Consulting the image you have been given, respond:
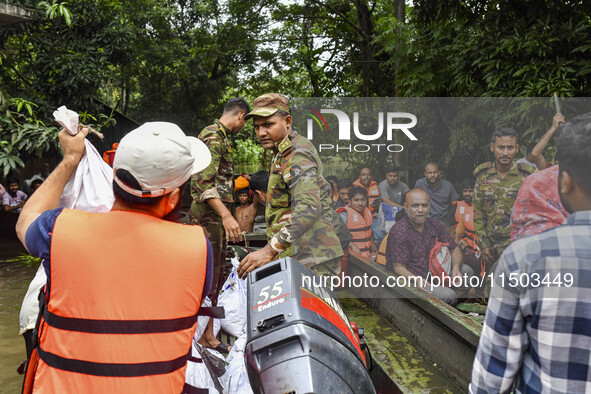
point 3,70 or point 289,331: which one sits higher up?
point 3,70

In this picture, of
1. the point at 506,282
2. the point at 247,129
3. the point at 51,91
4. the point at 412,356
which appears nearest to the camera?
the point at 506,282

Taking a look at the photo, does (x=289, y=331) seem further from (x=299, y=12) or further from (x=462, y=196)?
(x=299, y=12)

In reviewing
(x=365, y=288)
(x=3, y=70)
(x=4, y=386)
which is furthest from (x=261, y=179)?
(x=3, y=70)

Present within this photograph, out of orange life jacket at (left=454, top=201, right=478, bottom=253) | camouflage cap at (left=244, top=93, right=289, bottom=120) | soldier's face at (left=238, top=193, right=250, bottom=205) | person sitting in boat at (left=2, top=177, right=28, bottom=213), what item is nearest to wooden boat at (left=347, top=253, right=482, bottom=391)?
orange life jacket at (left=454, top=201, right=478, bottom=253)

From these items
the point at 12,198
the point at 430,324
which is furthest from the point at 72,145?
the point at 12,198

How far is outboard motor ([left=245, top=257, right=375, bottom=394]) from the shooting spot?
5.26 ft

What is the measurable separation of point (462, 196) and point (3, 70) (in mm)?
6309

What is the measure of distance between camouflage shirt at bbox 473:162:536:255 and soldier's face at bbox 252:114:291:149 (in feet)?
7.05

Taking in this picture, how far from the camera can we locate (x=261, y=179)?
4438 millimetres

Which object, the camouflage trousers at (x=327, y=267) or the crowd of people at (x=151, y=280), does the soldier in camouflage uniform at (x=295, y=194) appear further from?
the crowd of people at (x=151, y=280)

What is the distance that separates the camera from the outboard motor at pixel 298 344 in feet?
5.26

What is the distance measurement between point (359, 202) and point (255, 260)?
9.37 feet

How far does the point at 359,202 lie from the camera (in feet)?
17.1

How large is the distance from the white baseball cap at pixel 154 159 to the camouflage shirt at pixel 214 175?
183 centimetres
